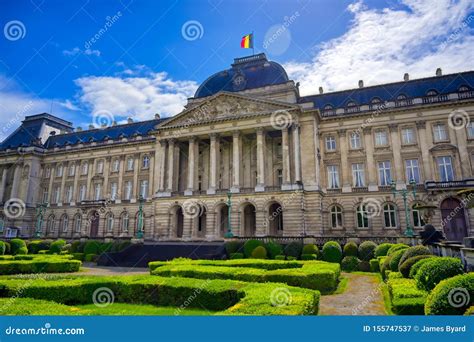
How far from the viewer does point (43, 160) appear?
5888 centimetres

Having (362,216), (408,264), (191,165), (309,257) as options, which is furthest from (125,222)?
(408,264)

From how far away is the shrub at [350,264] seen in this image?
24891 millimetres

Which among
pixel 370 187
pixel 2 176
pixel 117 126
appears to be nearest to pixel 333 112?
pixel 370 187

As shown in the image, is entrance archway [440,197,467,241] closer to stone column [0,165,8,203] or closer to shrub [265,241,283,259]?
shrub [265,241,283,259]

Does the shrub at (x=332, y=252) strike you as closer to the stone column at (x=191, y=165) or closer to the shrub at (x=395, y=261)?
the shrub at (x=395, y=261)

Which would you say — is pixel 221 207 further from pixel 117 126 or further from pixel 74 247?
pixel 117 126

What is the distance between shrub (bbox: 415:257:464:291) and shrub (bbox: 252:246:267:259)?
685 inches

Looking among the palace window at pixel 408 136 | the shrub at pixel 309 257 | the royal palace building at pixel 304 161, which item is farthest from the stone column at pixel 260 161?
the palace window at pixel 408 136

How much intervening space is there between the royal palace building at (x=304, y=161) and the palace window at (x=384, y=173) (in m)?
0.12

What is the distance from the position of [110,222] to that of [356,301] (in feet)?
148

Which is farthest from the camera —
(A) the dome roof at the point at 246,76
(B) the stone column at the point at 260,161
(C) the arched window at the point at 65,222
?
(C) the arched window at the point at 65,222

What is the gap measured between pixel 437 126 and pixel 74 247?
43571 millimetres

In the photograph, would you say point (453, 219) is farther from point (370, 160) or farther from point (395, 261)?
point (395, 261)

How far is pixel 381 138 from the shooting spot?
39.2 meters
